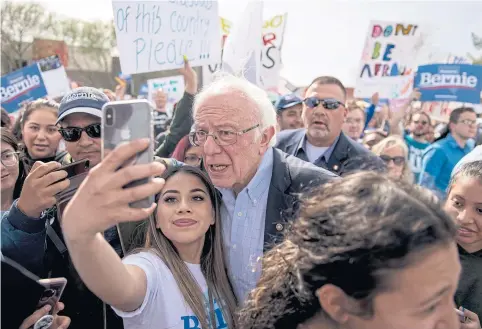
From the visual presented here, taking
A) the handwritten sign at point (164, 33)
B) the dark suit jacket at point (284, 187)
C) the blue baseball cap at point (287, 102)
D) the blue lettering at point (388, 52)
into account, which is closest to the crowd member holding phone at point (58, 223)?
the dark suit jacket at point (284, 187)

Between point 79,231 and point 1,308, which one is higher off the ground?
point 79,231

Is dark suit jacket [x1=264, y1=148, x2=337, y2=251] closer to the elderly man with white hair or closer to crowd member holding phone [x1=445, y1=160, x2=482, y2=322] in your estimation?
the elderly man with white hair

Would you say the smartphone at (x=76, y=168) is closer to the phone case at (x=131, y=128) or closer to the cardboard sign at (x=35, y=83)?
the phone case at (x=131, y=128)

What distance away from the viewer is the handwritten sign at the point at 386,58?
7082 millimetres

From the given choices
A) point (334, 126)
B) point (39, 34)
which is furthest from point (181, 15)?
point (39, 34)

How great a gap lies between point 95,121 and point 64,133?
16 centimetres

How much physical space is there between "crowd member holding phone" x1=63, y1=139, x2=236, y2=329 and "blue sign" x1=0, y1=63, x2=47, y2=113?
580 cm

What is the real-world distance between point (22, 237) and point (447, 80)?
7957 mm

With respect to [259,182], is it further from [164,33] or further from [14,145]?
[164,33]

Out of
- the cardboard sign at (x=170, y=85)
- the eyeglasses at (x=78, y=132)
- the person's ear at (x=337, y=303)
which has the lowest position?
the cardboard sign at (x=170, y=85)

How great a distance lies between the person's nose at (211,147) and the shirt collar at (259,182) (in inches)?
8.4

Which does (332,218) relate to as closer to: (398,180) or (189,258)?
(398,180)

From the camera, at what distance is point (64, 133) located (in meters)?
2.21

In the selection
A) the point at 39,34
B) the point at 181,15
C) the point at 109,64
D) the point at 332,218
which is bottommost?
the point at 109,64
